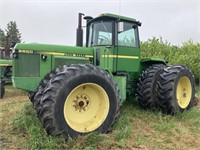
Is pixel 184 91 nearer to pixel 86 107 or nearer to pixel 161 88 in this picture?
pixel 161 88

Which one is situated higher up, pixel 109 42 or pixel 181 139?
pixel 109 42

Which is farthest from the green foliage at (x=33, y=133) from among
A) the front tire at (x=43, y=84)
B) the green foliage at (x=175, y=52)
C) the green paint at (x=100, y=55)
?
the green foliage at (x=175, y=52)

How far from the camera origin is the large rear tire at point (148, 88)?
6.60 meters

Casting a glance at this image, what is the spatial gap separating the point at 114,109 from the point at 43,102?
137 centimetres

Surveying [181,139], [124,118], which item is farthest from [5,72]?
[181,139]

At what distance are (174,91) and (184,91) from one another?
3.42ft

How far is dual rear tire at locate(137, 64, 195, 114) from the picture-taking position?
6.52m

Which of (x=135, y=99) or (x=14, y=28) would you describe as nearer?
(x=135, y=99)

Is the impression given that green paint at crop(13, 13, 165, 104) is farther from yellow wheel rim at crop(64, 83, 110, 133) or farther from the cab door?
yellow wheel rim at crop(64, 83, 110, 133)

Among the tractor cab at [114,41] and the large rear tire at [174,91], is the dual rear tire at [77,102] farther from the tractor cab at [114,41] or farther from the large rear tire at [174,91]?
the large rear tire at [174,91]

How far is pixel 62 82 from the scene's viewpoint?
449 cm

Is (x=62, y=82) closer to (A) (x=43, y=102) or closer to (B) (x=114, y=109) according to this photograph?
(A) (x=43, y=102)

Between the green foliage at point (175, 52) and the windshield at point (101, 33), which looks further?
the green foliage at point (175, 52)

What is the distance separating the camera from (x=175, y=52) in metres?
15.8
